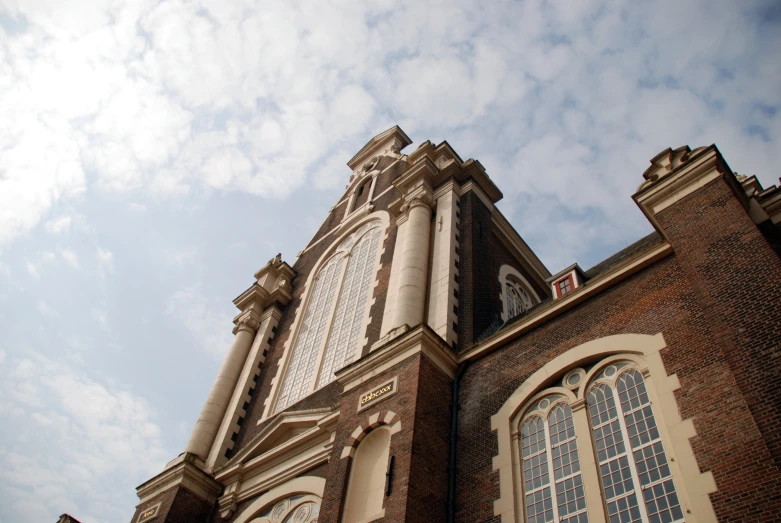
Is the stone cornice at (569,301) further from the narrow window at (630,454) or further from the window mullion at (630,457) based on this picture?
the window mullion at (630,457)

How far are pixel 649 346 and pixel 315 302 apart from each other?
1718cm

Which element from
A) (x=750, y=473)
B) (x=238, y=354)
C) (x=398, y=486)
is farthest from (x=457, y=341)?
(x=238, y=354)

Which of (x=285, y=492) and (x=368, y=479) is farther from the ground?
(x=285, y=492)

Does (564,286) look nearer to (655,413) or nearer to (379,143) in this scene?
(655,413)

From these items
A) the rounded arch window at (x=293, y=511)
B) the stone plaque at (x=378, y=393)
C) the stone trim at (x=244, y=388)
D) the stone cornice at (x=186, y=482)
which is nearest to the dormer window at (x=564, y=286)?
the stone plaque at (x=378, y=393)

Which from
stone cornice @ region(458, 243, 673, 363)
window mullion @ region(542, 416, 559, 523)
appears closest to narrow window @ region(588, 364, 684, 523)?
window mullion @ region(542, 416, 559, 523)

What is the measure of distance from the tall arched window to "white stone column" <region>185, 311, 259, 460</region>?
264 cm

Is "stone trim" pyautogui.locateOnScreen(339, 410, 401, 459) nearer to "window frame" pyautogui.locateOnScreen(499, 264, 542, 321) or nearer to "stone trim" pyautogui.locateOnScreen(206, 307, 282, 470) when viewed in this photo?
"window frame" pyautogui.locateOnScreen(499, 264, 542, 321)

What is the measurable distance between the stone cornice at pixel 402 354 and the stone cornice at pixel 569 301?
19.9 inches

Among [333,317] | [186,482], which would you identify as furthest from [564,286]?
[186,482]

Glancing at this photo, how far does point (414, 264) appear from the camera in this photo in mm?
21219

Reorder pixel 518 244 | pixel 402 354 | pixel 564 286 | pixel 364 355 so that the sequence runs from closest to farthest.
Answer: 1. pixel 402 354
2. pixel 364 355
3. pixel 564 286
4. pixel 518 244

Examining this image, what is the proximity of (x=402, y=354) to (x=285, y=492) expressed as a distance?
19.1 feet

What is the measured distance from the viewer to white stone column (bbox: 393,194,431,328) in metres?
19.4
